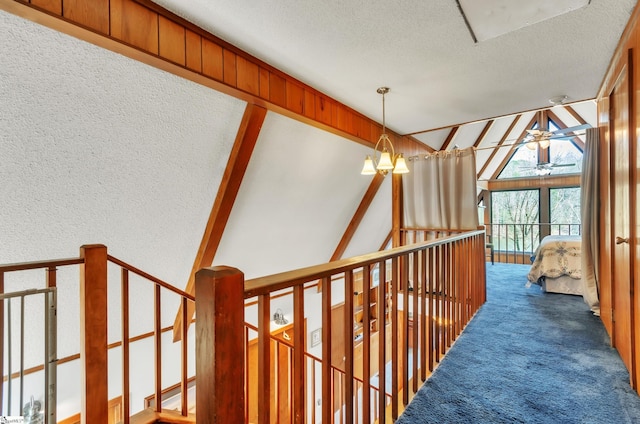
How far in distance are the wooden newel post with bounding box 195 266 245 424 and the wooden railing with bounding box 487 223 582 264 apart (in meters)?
7.84

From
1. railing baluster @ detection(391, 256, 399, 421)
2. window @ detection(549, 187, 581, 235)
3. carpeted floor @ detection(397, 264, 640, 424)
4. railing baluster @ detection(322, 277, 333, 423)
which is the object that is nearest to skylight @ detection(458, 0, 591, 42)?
railing baluster @ detection(391, 256, 399, 421)

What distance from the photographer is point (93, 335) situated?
1.60 metres

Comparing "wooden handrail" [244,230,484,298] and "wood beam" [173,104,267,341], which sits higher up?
"wood beam" [173,104,267,341]

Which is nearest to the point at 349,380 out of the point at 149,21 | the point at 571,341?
the point at 149,21

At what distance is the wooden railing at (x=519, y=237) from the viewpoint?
23.3 ft

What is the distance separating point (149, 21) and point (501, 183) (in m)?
8.68

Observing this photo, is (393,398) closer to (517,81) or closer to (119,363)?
(517,81)

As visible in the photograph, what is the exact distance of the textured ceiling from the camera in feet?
5.27

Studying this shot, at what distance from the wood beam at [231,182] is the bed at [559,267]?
392 cm

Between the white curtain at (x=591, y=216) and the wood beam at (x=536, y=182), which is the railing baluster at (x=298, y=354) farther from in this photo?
the wood beam at (x=536, y=182)

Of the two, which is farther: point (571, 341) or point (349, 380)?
point (571, 341)

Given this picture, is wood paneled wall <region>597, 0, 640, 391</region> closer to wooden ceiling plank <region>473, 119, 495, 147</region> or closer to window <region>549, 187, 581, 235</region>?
wooden ceiling plank <region>473, 119, 495, 147</region>

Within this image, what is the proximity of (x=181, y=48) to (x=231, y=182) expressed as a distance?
38.7 inches

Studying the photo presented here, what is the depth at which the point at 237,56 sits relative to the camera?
1.97 m
